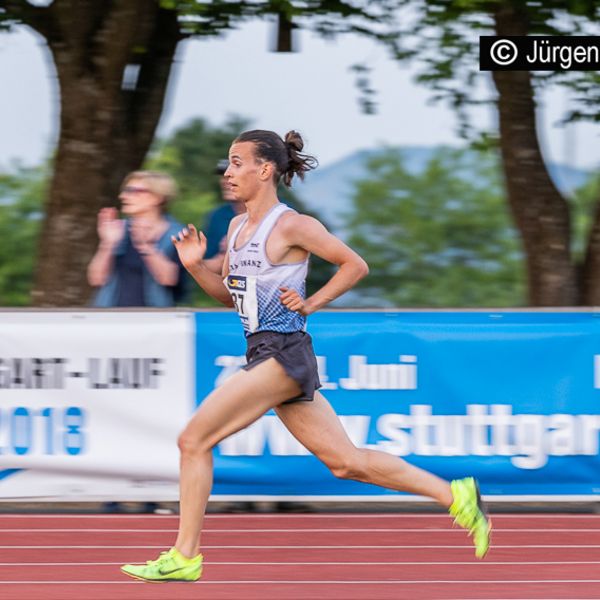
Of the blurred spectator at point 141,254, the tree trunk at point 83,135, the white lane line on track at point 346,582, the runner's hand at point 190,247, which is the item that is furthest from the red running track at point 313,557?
the tree trunk at point 83,135

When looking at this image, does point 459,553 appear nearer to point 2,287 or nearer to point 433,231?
point 2,287

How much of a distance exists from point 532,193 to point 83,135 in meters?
3.73

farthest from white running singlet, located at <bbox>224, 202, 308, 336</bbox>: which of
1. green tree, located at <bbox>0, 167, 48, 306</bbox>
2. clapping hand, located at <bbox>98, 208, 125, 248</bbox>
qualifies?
green tree, located at <bbox>0, 167, 48, 306</bbox>

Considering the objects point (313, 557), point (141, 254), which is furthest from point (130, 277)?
point (313, 557)

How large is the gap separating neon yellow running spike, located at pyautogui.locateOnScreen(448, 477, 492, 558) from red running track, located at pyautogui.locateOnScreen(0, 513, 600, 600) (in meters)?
0.21

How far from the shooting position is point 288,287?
5770 mm

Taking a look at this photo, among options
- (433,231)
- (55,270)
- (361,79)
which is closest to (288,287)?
(55,270)

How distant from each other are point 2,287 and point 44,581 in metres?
23.3

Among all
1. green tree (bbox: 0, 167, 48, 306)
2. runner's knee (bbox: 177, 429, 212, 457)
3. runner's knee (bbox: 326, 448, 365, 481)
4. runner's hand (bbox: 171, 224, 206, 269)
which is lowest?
green tree (bbox: 0, 167, 48, 306)

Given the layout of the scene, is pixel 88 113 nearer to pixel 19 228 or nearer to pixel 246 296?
pixel 246 296

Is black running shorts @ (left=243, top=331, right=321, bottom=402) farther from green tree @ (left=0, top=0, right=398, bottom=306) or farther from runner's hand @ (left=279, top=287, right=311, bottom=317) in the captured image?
green tree @ (left=0, top=0, right=398, bottom=306)

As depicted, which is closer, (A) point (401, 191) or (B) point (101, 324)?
(B) point (101, 324)

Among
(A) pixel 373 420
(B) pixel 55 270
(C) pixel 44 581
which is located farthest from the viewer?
(B) pixel 55 270

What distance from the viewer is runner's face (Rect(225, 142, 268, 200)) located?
5.82 metres
